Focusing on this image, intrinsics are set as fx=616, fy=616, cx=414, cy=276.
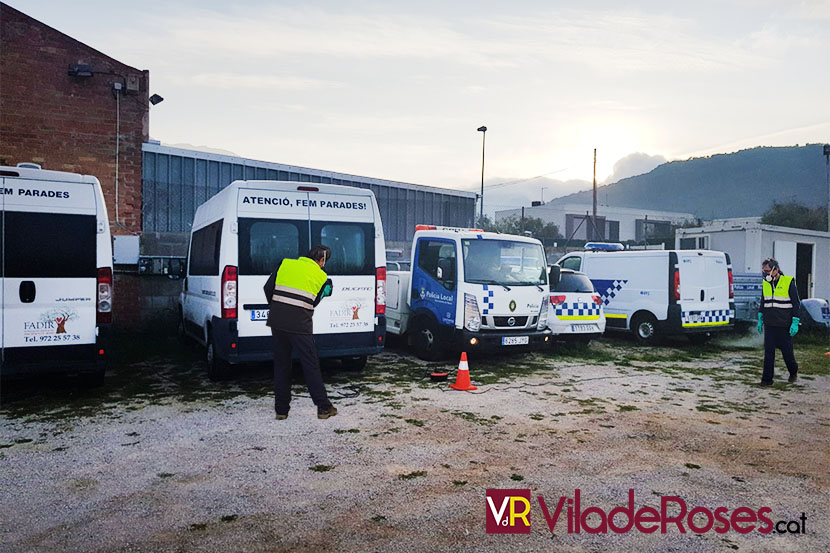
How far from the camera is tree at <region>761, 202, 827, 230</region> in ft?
155

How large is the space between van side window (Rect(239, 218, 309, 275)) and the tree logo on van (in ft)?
6.43

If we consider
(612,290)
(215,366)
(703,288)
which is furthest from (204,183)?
(703,288)

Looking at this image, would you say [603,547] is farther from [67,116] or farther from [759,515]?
[67,116]

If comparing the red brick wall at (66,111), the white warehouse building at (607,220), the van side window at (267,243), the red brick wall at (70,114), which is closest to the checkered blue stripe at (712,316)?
the van side window at (267,243)

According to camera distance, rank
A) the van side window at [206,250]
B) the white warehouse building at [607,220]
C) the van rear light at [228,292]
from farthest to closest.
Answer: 1. the white warehouse building at [607,220]
2. the van side window at [206,250]
3. the van rear light at [228,292]

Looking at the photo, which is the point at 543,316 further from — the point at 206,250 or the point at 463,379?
the point at 206,250

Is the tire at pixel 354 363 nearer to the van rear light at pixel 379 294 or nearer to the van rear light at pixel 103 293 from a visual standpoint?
the van rear light at pixel 379 294

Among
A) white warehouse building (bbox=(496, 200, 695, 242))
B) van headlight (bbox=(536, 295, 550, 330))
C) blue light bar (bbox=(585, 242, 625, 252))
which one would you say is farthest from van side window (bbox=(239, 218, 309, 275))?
white warehouse building (bbox=(496, 200, 695, 242))

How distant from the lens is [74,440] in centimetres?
570

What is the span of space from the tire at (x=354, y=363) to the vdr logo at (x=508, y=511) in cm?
488

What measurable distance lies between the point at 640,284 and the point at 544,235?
1792 inches

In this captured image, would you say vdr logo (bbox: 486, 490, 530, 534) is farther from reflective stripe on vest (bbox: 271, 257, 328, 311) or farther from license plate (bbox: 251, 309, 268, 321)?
license plate (bbox: 251, 309, 268, 321)

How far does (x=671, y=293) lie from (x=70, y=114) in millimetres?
13358

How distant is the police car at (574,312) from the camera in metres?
11.4
